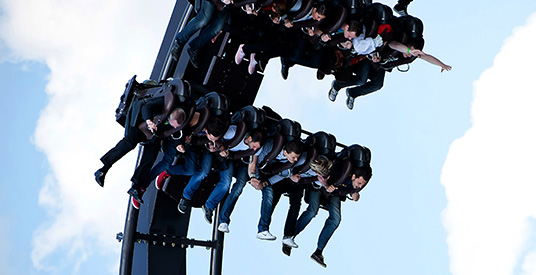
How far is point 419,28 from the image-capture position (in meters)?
10.6

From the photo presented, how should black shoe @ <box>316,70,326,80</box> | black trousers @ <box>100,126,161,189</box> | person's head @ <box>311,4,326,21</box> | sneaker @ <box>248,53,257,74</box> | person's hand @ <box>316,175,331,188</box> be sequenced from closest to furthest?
black trousers @ <box>100,126,161,189</box> → person's head @ <box>311,4,326,21</box> → person's hand @ <box>316,175,331,188</box> → sneaker @ <box>248,53,257,74</box> → black shoe @ <box>316,70,326,80</box>

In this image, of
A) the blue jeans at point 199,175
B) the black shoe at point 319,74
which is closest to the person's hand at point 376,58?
the black shoe at point 319,74

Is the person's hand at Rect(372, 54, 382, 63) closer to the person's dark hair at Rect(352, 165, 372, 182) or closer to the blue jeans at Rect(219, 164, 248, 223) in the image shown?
the person's dark hair at Rect(352, 165, 372, 182)

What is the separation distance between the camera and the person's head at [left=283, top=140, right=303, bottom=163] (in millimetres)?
9930

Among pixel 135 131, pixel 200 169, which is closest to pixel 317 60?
pixel 200 169

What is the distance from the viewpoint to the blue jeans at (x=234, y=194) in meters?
10.5

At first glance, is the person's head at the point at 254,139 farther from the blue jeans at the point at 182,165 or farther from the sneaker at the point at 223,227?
the sneaker at the point at 223,227

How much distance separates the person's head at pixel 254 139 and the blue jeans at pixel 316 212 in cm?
137

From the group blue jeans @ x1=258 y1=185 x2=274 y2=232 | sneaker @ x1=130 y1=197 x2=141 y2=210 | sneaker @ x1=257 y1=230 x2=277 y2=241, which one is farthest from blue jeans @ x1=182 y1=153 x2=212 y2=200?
sneaker @ x1=257 y1=230 x2=277 y2=241

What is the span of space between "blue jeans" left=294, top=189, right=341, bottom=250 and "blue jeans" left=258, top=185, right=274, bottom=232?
0.49 metres

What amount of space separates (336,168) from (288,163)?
0.57m

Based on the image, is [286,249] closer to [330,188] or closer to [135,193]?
[330,188]

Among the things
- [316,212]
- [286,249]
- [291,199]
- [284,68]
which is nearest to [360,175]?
[316,212]

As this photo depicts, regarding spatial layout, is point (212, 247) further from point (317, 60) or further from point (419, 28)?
point (419, 28)
